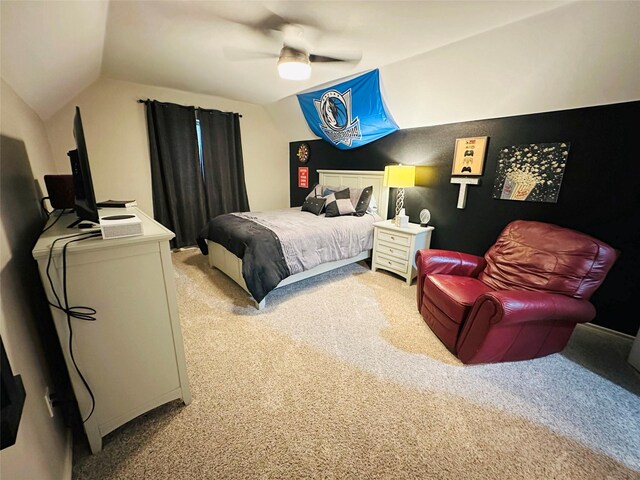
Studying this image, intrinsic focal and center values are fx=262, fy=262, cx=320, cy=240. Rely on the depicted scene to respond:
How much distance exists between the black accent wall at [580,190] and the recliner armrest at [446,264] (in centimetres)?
68

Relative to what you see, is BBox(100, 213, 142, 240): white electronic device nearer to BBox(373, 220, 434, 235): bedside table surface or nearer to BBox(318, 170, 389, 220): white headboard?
BBox(373, 220, 434, 235): bedside table surface

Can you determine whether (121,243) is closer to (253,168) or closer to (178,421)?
(178,421)

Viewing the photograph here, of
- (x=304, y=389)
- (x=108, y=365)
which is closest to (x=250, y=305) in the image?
(x=304, y=389)

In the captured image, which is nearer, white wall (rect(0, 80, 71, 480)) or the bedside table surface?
white wall (rect(0, 80, 71, 480))

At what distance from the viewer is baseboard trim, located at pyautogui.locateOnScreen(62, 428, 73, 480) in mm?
1151

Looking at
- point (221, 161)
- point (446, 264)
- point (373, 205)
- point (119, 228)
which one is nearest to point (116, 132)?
point (221, 161)

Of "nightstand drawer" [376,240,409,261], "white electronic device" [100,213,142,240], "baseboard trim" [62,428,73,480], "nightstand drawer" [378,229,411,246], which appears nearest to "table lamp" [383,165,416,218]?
"nightstand drawer" [378,229,411,246]

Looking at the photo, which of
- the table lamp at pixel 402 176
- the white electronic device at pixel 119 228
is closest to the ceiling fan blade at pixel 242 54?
the table lamp at pixel 402 176

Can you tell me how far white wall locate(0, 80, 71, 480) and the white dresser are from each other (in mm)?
104

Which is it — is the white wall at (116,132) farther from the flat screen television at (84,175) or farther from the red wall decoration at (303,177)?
the flat screen television at (84,175)

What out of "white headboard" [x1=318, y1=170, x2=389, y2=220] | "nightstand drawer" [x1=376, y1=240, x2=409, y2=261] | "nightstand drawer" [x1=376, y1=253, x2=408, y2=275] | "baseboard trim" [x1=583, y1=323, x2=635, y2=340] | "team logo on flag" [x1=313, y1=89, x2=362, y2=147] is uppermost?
"team logo on flag" [x1=313, y1=89, x2=362, y2=147]

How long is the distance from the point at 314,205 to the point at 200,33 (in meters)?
2.20

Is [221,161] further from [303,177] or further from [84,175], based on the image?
[84,175]

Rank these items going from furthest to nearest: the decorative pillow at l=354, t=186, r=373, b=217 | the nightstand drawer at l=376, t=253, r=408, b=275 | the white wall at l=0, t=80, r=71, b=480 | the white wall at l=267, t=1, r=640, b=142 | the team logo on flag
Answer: the decorative pillow at l=354, t=186, r=373, b=217, the team logo on flag, the nightstand drawer at l=376, t=253, r=408, b=275, the white wall at l=267, t=1, r=640, b=142, the white wall at l=0, t=80, r=71, b=480
